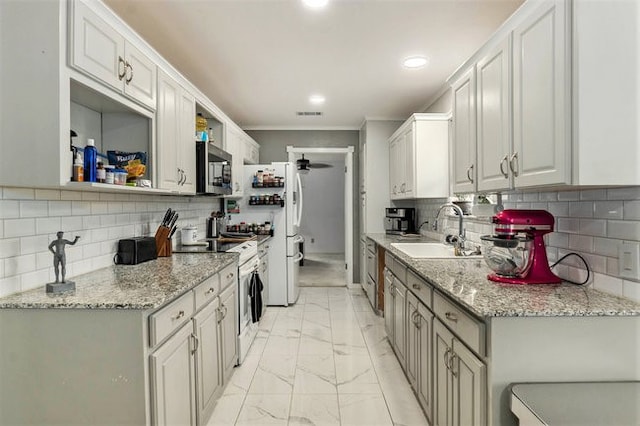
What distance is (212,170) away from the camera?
333 centimetres

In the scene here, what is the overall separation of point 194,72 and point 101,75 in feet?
5.39

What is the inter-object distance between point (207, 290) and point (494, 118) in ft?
6.13

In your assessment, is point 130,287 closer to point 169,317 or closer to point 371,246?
point 169,317

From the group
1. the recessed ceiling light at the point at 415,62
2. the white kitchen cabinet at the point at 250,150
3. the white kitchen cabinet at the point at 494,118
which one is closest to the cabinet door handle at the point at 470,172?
the white kitchen cabinet at the point at 494,118

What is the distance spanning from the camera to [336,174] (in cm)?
929

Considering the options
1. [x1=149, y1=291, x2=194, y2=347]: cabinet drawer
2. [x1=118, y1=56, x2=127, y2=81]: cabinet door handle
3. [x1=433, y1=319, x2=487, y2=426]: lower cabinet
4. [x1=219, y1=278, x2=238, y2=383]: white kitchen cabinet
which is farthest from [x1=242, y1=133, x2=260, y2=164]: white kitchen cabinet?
[x1=433, y1=319, x2=487, y2=426]: lower cabinet

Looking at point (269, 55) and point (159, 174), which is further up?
point (269, 55)

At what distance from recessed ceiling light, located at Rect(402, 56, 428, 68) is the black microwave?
1.82 metres

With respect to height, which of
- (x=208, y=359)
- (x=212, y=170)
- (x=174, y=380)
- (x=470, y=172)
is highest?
(x=212, y=170)

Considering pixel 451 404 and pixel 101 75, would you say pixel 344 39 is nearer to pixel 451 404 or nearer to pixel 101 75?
pixel 101 75

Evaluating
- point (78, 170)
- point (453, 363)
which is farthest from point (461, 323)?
point (78, 170)

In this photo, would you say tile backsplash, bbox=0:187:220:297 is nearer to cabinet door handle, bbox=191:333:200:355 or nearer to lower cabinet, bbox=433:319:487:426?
cabinet door handle, bbox=191:333:200:355

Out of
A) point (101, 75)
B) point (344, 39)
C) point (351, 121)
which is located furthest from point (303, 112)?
point (101, 75)

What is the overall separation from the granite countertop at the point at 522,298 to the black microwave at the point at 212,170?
193 cm
